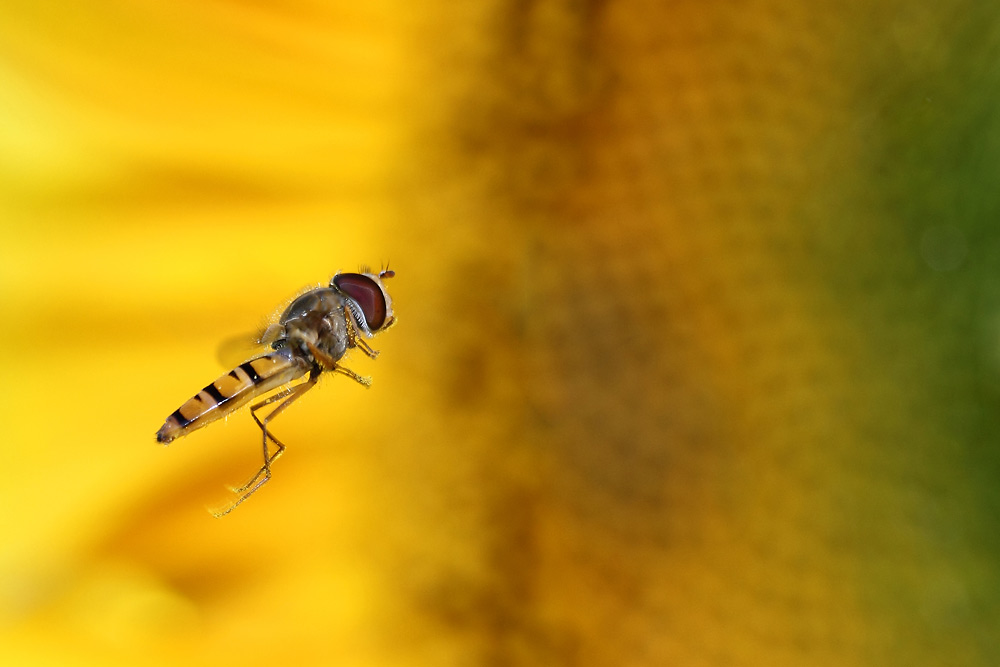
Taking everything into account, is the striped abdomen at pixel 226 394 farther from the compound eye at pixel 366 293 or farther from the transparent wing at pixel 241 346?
the compound eye at pixel 366 293

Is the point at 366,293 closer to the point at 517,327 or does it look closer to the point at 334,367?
the point at 334,367

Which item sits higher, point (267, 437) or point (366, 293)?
point (366, 293)

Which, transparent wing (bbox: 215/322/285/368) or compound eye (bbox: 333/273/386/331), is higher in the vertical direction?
compound eye (bbox: 333/273/386/331)

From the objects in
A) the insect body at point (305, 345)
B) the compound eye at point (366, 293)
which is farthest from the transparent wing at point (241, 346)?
the compound eye at point (366, 293)

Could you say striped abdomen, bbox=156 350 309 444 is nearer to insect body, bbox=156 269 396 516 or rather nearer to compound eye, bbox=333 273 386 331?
insect body, bbox=156 269 396 516

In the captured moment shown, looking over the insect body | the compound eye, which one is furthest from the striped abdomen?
the compound eye

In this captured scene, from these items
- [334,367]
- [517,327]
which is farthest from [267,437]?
[517,327]

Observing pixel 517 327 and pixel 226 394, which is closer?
pixel 226 394
